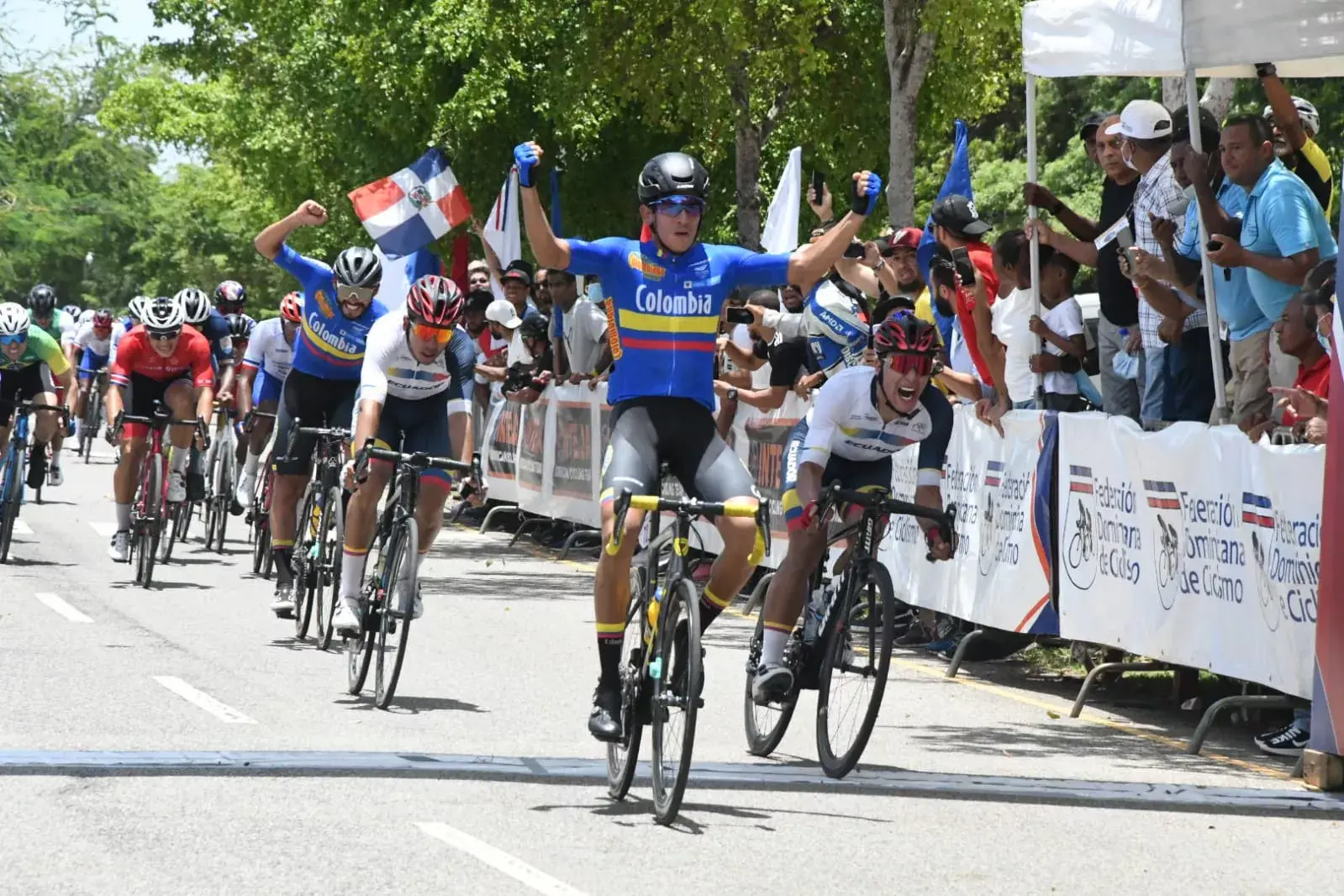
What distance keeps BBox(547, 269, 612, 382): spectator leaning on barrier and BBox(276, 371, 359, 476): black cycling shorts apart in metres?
4.55

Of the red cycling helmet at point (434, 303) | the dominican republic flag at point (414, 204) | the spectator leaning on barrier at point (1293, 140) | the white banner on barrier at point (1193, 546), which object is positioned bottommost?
the white banner on barrier at point (1193, 546)

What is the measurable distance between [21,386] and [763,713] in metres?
10.0

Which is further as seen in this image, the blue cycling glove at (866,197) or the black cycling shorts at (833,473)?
the black cycling shorts at (833,473)

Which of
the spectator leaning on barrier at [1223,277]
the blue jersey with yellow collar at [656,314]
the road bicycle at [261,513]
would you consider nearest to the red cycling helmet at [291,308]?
the road bicycle at [261,513]

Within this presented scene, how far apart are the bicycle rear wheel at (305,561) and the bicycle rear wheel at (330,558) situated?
0.08 m

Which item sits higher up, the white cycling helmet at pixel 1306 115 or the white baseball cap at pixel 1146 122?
the white cycling helmet at pixel 1306 115

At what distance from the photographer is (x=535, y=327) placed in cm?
2122

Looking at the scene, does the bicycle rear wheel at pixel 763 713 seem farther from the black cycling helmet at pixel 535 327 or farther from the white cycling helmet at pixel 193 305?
the black cycling helmet at pixel 535 327

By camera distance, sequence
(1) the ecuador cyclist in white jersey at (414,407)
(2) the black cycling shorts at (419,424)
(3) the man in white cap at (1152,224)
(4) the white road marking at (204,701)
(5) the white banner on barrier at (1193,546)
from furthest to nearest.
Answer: (2) the black cycling shorts at (419,424) < (3) the man in white cap at (1152,224) < (1) the ecuador cyclist in white jersey at (414,407) < (4) the white road marking at (204,701) < (5) the white banner on barrier at (1193,546)

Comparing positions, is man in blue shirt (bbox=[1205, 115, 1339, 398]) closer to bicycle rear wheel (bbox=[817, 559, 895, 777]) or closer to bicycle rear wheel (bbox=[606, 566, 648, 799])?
bicycle rear wheel (bbox=[817, 559, 895, 777])

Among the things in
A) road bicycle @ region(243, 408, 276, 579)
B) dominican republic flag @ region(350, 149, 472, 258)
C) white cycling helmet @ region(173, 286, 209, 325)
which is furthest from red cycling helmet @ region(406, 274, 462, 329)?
dominican republic flag @ region(350, 149, 472, 258)

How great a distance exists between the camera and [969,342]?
13531mm

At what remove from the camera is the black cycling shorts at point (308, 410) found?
1391 centimetres

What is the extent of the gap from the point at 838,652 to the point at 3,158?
7387 centimetres
